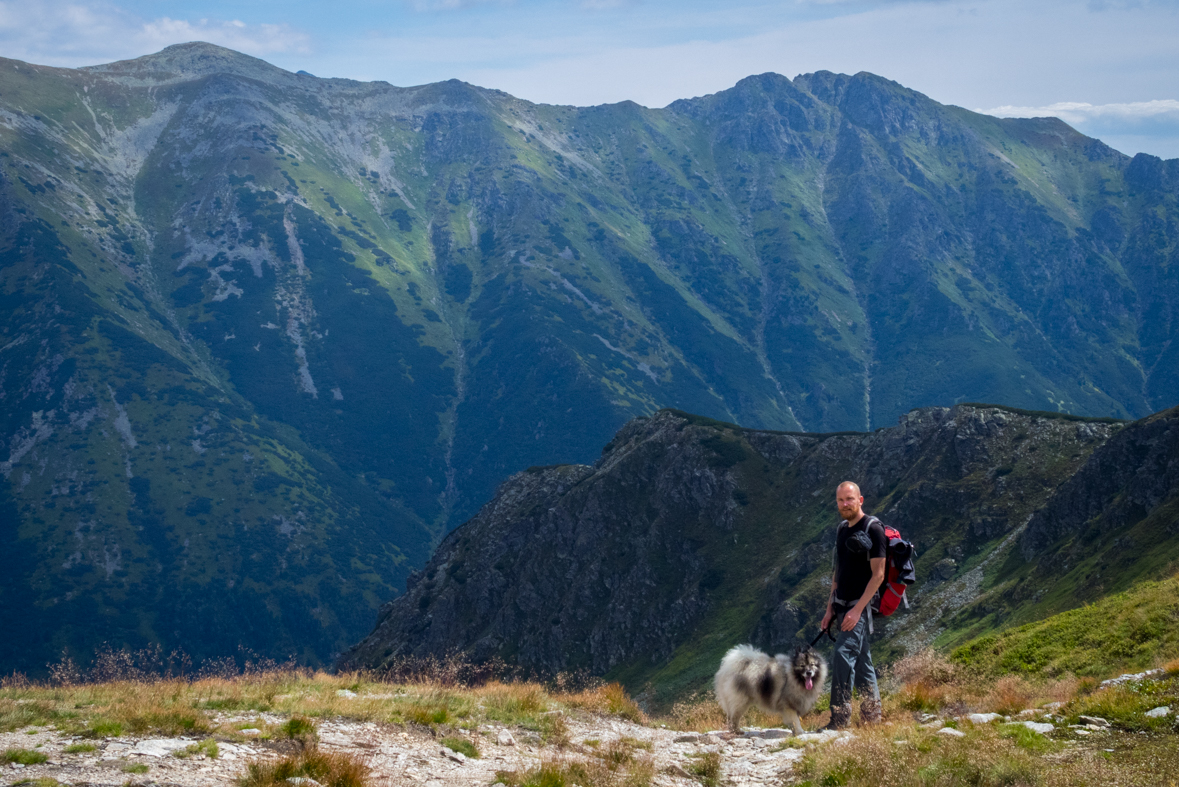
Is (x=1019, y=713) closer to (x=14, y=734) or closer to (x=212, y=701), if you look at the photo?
(x=212, y=701)

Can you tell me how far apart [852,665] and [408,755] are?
7.45 m

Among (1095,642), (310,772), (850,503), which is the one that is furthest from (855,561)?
(310,772)

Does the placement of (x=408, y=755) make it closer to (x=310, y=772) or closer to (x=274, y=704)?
(x=310, y=772)

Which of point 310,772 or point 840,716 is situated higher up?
point 310,772

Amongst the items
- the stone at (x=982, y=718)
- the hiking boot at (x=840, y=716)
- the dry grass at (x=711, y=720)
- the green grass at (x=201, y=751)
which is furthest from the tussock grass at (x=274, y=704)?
the stone at (x=982, y=718)

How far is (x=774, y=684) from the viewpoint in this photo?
14.7m

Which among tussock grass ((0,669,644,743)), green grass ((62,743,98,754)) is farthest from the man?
green grass ((62,743,98,754))

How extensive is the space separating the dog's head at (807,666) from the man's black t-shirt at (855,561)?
4.97 ft

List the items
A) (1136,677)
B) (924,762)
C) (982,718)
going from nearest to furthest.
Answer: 1. (924,762)
2. (982,718)
3. (1136,677)

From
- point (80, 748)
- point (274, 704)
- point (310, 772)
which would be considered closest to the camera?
point (310, 772)

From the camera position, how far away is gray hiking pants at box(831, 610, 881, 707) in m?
14.0

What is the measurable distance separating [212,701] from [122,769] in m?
3.89

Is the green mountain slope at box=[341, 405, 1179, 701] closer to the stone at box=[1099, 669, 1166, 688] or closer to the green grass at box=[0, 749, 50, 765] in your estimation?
the stone at box=[1099, 669, 1166, 688]

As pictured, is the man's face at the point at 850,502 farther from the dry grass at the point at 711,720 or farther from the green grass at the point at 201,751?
the green grass at the point at 201,751
